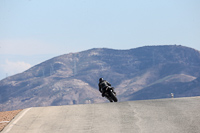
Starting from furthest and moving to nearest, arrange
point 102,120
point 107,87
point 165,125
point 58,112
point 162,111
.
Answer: point 107,87 → point 58,112 → point 162,111 → point 102,120 → point 165,125

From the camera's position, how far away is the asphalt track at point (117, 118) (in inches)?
524

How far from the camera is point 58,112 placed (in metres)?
17.1

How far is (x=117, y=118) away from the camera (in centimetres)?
1498

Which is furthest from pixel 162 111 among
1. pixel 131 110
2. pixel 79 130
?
pixel 79 130

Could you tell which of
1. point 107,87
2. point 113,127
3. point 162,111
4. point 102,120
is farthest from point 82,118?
point 107,87

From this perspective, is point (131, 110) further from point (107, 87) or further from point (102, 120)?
point (107, 87)

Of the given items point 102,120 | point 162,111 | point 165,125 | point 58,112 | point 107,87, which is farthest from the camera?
point 107,87

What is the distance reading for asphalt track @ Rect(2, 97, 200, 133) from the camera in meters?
13.3

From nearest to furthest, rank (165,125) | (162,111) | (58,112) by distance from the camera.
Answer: (165,125)
(162,111)
(58,112)

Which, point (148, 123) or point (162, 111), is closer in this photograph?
point (148, 123)

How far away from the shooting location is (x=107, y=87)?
883 inches

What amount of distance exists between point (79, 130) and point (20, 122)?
2.97 m

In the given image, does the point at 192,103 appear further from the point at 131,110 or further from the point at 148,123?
the point at 148,123

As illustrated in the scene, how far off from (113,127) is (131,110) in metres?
3.00
